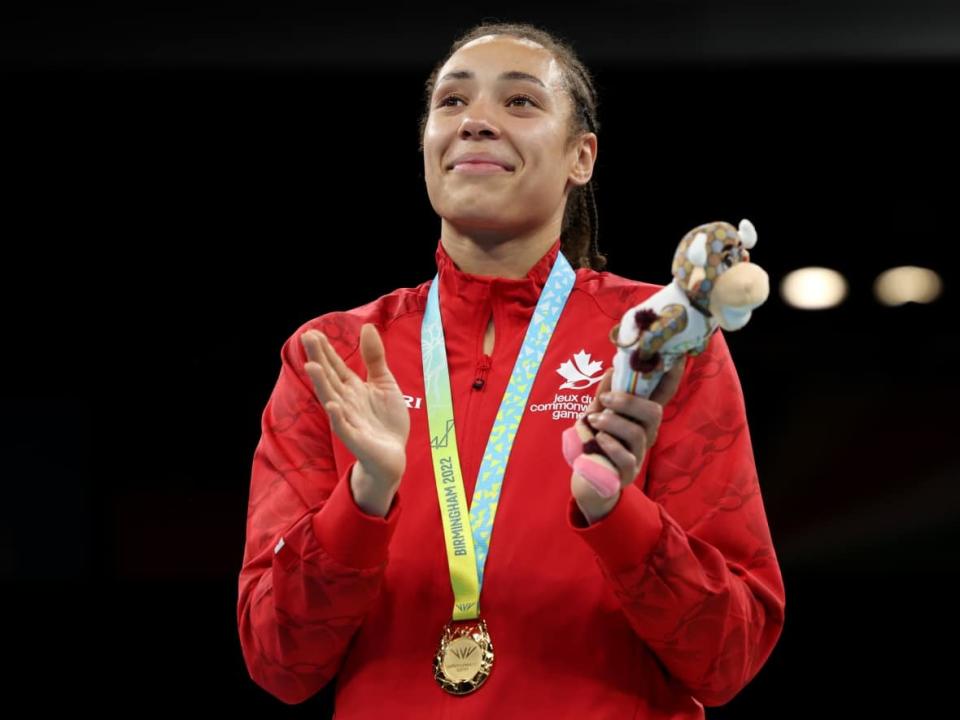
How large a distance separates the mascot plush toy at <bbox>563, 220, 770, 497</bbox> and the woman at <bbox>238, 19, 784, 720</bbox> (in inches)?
1.0

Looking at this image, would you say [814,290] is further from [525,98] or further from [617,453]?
[617,453]

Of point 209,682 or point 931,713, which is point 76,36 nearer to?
point 209,682

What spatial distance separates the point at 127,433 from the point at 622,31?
5.01 ft

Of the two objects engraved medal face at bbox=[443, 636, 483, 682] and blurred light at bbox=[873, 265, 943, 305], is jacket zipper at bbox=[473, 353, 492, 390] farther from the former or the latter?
blurred light at bbox=[873, 265, 943, 305]

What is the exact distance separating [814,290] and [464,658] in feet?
6.68

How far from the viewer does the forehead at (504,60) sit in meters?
2.03

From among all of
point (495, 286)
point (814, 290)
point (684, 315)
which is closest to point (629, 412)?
point (684, 315)

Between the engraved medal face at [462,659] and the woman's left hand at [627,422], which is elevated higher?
the woman's left hand at [627,422]

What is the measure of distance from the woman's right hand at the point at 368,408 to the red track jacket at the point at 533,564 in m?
0.06

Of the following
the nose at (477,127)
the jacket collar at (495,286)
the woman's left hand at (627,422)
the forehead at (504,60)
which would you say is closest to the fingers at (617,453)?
the woman's left hand at (627,422)

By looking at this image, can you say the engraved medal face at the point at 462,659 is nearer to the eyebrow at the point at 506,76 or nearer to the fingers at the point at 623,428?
the fingers at the point at 623,428

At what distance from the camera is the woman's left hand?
4.90 feet

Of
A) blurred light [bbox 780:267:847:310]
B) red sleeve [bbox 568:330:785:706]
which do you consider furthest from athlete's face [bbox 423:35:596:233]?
blurred light [bbox 780:267:847:310]

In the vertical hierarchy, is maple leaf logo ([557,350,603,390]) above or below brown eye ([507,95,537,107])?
below
